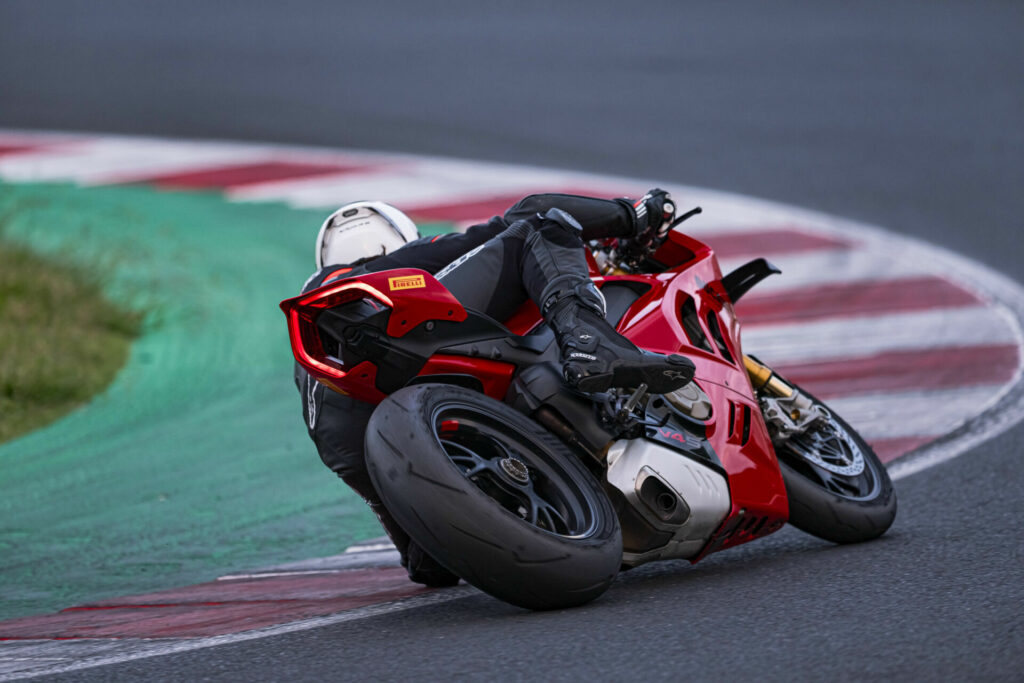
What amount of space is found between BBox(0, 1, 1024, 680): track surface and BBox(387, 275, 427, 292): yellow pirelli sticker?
84 centimetres

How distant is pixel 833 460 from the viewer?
15.0ft

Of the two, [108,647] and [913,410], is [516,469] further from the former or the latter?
[913,410]

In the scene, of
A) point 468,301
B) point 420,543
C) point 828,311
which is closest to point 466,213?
point 828,311

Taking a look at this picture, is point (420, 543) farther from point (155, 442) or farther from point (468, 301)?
point (155, 442)

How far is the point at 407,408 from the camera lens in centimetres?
349

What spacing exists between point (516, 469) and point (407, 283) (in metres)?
0.55

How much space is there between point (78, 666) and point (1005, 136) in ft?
30.8

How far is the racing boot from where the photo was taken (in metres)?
3.69

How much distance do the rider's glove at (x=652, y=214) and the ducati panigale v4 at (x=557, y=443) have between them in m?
0.06

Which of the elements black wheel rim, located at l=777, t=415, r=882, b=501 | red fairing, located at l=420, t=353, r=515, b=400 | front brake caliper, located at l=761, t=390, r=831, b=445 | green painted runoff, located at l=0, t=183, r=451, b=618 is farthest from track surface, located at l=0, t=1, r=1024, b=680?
green painted runoff, located at l=0, t=183, r=451, b=618

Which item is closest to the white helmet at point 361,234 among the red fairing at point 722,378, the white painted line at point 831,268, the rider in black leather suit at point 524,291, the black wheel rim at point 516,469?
the rider in black leather suit at point 524,291

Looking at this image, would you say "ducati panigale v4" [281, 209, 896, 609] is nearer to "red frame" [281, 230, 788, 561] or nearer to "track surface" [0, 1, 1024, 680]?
"red frame" [281, 230, 788, 561]

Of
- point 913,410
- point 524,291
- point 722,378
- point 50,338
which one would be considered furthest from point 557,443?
point 50,338

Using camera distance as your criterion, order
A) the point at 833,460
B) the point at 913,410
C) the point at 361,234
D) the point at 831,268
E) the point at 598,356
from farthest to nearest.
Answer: the point at 831,268 < the point at 913,410 < the point at 833,460 < the point at 361,234 < the point at 598,356
